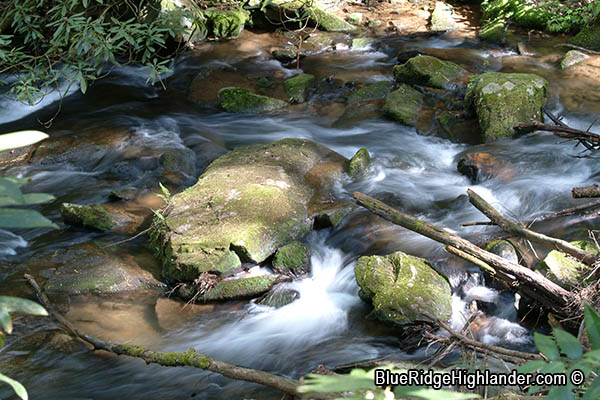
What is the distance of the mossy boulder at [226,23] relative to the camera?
10.2m

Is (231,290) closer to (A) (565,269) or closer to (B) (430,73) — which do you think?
(A) (565,269)

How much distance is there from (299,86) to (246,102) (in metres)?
0.90

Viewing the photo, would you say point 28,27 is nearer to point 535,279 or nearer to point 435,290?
point 435,290

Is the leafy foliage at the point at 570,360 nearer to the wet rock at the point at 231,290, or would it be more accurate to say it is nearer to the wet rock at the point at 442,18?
the wet rock at the point at 231,290

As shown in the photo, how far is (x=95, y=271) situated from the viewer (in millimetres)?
4375

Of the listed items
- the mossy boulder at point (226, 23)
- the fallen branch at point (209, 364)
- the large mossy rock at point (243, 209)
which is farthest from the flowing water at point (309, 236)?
the mossy boulder at point (226, 23)

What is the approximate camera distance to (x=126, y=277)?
4336 mm

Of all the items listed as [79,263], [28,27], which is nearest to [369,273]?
[79,263]

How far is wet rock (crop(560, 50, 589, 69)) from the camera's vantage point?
792 cm

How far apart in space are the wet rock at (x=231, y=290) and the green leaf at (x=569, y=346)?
10.1 feet

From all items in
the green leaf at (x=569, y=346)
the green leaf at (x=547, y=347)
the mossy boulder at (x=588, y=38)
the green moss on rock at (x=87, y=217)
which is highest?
the green leaf at (x=569, y=346)

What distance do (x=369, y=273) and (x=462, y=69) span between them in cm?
517

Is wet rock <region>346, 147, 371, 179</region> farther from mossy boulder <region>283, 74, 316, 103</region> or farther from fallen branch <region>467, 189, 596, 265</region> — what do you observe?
mossy boulder <region>283, 74, 316, 103</region>

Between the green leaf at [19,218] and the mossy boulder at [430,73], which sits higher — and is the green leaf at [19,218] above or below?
above
